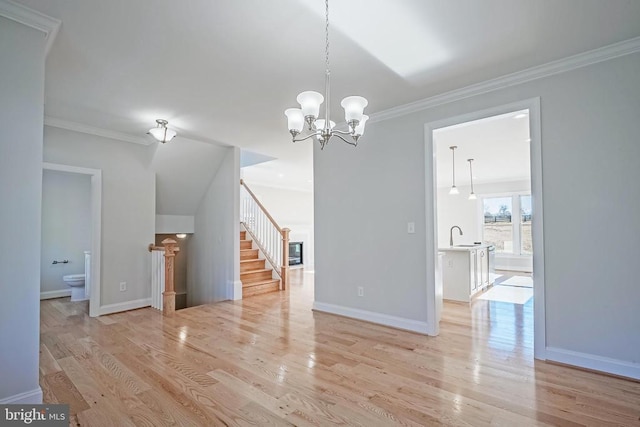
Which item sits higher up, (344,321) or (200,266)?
(200,266)

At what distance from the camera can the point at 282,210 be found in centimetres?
961

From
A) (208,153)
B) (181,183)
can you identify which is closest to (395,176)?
(208,153)

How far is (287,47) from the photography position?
2494mm

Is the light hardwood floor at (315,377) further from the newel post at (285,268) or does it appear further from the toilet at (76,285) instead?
the newel post at (285,268)

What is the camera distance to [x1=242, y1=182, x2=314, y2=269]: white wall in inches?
363

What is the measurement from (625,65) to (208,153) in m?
5.12

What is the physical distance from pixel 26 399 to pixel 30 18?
246cm

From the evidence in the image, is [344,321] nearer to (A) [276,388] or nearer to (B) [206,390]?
(A) [276,388]

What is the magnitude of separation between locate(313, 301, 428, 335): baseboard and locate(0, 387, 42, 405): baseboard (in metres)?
3.03

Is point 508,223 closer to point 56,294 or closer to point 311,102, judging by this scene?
point 311,102

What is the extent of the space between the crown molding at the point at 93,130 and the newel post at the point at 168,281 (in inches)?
64.4

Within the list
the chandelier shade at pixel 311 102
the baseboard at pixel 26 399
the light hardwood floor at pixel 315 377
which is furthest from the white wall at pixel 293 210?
the baseboard at pixel 26 399

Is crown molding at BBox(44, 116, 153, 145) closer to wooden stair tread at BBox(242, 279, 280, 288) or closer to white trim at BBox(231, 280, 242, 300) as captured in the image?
white trim at BBox(231, 280, 242, 300)

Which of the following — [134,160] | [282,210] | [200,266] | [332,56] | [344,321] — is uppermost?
[332,56]
